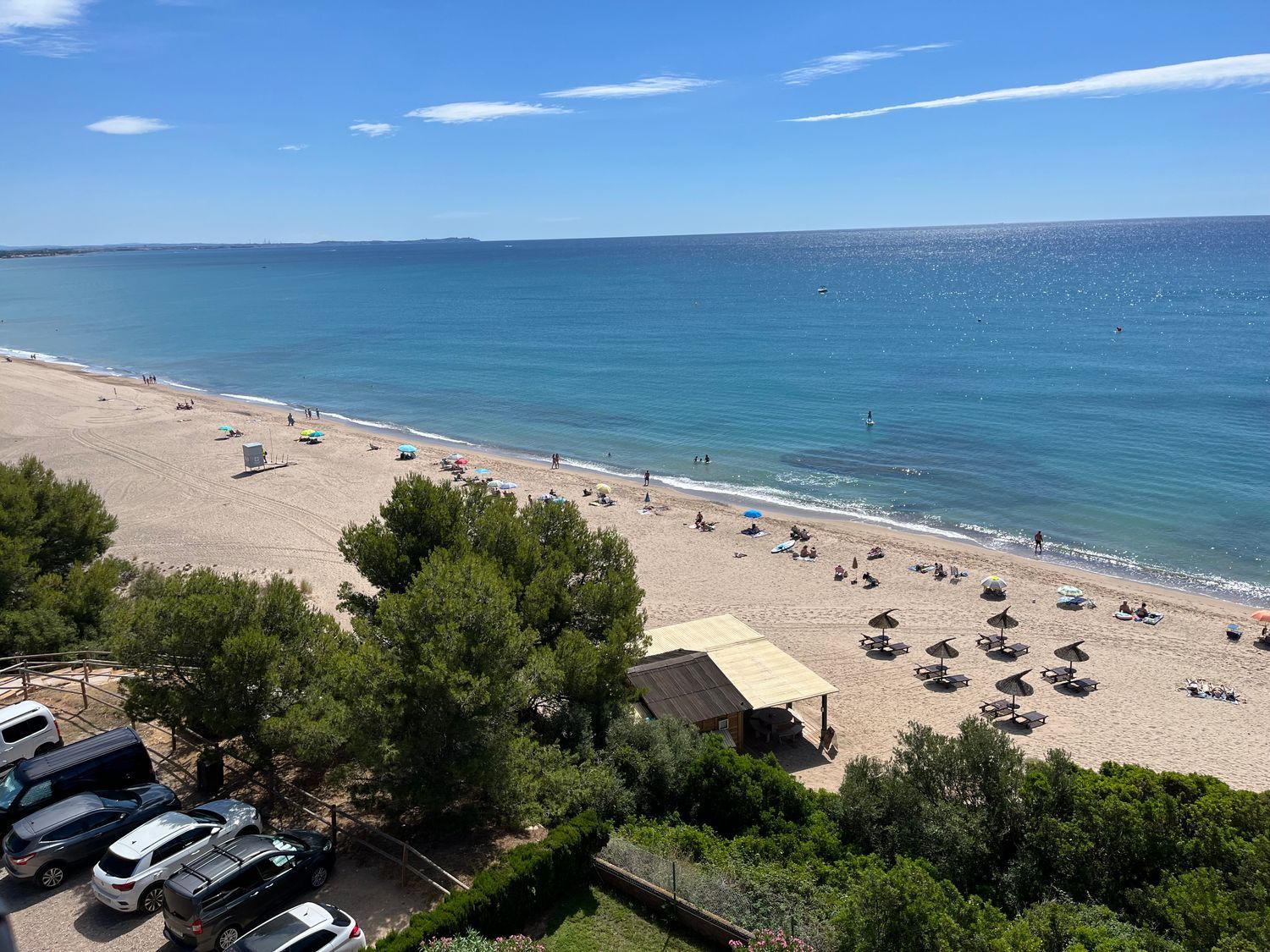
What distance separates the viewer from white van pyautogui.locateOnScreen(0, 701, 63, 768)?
46.3 ft

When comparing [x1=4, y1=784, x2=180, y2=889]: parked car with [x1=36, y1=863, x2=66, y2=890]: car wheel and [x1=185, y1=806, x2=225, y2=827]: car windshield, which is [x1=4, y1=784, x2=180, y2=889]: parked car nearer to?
[x1=36, y1=863, x2=66, y2=890]: car wheel

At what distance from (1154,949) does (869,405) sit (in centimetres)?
5217

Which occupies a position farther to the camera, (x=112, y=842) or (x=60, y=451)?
(x=60, y=451)

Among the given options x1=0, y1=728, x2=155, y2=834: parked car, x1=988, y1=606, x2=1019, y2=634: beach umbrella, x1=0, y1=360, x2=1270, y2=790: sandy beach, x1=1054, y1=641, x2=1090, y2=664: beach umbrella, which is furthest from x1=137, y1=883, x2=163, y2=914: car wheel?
x1=988, y1=606, x2=1019, y2=634: beach umbrella

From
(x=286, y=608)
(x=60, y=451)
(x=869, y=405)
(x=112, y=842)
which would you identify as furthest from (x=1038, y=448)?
(x=60, y=451)

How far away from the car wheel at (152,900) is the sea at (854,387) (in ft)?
112

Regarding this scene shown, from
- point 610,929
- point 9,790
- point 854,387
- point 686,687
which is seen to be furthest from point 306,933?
point 854,387

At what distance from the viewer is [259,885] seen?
1044 cm

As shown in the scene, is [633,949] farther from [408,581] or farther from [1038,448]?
[1038,448]

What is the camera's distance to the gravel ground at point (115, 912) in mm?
10341

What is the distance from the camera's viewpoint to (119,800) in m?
12.2

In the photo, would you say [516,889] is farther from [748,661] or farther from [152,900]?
[748,661]

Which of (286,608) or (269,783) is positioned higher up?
(286,608)

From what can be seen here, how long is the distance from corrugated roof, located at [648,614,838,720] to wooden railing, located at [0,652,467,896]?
26.5 ft
